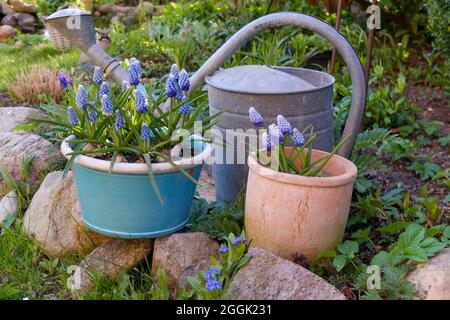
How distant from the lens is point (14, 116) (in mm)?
3363

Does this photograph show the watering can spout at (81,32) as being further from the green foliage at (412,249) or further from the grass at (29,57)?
the grass at (29,57)

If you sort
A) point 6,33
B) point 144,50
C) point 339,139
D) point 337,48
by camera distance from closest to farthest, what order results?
1. point 337,48
2. point 339,139
3. point 144,50
4. point 6,33

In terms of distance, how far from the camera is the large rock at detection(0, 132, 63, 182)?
111 inches

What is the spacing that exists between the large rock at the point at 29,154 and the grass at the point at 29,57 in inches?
50.9

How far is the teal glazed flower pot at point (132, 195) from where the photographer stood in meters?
1.98

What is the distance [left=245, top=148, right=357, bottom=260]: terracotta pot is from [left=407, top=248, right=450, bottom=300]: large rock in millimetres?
303

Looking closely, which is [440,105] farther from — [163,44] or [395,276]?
[395,276]

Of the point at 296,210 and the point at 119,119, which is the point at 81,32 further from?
the point at 296,210

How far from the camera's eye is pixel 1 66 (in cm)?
492

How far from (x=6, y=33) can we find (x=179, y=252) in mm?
5291

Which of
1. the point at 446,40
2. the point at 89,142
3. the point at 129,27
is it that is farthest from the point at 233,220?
the point at 129,27

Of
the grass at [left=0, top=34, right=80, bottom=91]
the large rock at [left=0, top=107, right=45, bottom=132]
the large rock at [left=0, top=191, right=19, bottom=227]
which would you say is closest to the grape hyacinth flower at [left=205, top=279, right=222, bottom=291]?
the large rock at [left=0, top=191, right=19, bottom=227]

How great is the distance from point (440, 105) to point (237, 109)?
7.04 feet

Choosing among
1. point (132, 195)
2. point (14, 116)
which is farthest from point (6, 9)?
point (132, 195)
